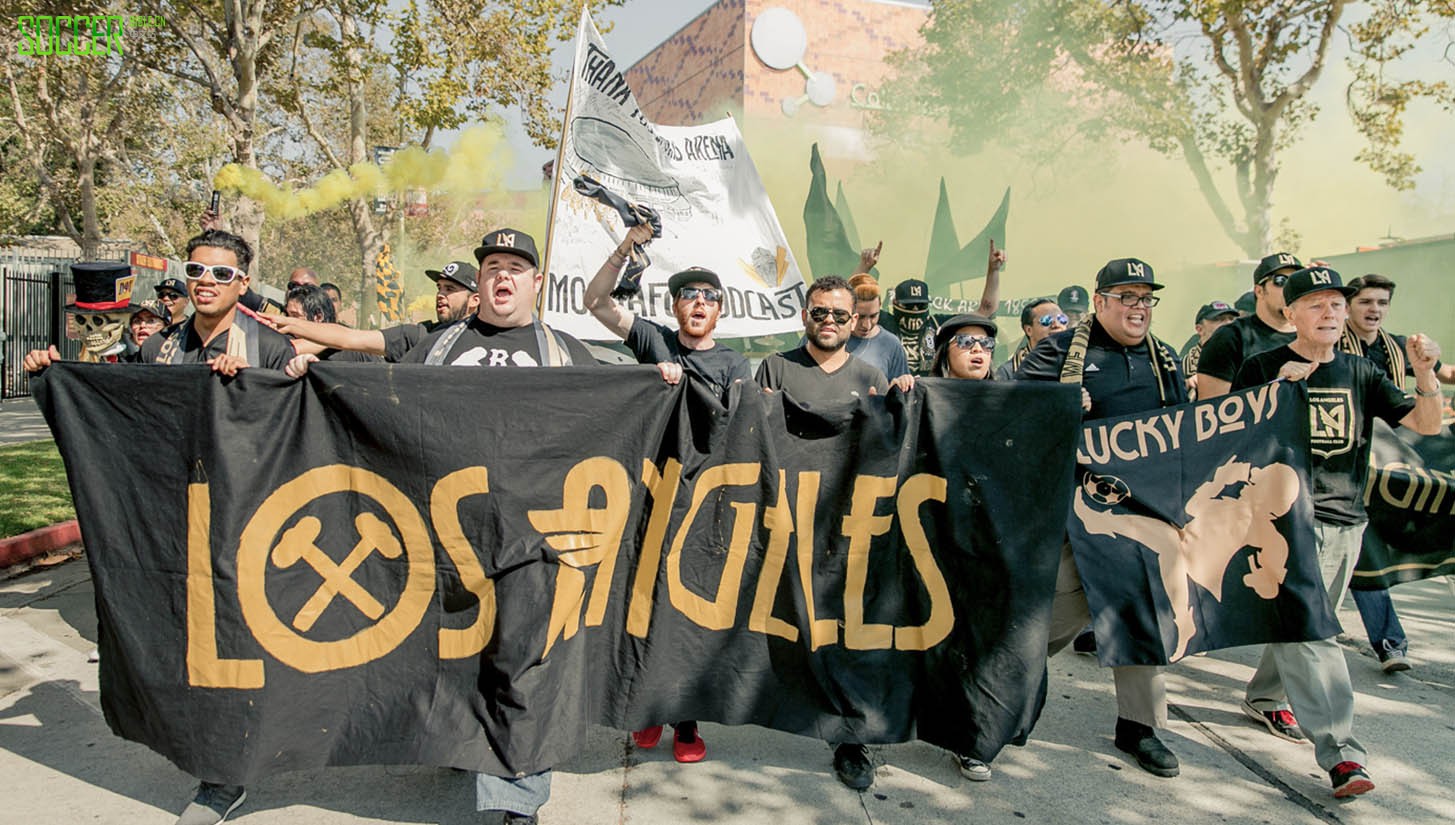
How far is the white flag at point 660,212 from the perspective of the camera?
303 inches

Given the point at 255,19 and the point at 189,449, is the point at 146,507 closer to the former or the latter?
the point at 189,449

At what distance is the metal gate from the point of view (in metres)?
18.1

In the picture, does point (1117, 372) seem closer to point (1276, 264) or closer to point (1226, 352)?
point (1226, 352)

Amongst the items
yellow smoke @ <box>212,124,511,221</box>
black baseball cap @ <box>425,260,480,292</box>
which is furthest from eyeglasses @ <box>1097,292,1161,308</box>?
yellow smoke @ <box>212,124,511,221</box>

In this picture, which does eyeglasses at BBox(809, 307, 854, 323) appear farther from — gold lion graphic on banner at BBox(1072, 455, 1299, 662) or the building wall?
the building wall

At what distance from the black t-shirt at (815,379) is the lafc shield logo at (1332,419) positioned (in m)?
1.76

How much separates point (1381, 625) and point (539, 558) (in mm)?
4422

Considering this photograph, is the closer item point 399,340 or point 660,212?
point 399,340

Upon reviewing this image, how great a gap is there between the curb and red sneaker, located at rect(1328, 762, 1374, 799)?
6.88 m

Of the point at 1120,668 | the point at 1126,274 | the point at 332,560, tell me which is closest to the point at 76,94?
the point at 332,560

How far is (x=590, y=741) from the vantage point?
3.80m

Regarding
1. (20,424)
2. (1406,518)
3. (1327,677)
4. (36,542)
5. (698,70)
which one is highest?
(698,70)

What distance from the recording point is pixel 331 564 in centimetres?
316

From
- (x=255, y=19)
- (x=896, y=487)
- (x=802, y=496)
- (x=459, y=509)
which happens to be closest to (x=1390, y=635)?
(x=896, y=487)
